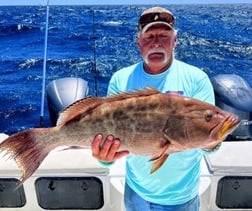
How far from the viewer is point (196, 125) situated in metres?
1.97

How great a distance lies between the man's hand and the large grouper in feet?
0.07

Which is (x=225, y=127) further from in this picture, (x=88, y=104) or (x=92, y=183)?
(x=92, y=183)

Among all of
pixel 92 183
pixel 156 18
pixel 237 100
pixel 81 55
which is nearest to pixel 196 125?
pixel 156 18

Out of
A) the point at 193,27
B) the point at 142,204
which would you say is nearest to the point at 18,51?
the point at 193,27

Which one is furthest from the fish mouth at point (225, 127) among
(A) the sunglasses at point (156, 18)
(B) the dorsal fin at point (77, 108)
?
(A) the sunglasses at point (156, 18)

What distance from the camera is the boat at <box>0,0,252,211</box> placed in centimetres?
338

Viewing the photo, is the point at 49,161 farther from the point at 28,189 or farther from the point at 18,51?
the point at 18,51

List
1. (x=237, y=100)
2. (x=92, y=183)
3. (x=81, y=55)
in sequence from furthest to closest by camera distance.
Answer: (x=81, y=55), (x=237, y=100), (x=92, y=183)

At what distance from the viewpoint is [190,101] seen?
80.4 inches

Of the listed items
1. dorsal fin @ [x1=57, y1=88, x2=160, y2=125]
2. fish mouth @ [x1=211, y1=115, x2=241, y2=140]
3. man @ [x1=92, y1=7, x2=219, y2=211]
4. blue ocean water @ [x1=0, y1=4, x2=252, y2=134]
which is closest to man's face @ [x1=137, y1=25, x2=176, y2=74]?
man @ [x1=92, y1=7, x2=219, y2=211]

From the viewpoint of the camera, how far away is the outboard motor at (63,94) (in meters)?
5.00

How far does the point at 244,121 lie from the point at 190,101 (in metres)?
2.93

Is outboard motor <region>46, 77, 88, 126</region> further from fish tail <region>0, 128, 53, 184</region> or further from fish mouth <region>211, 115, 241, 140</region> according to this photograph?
fish mouth <region>211, 115, 241, 140</region>

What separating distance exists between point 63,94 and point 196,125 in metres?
3.23
